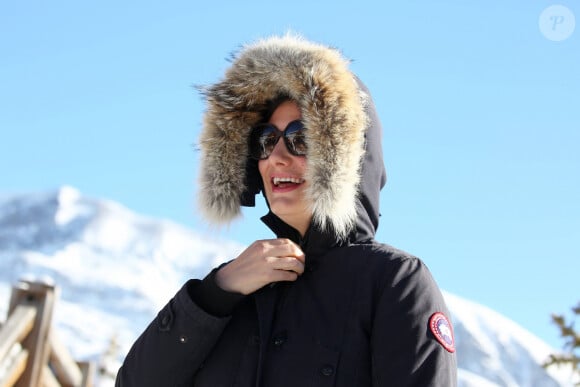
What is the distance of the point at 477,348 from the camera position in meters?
95.7

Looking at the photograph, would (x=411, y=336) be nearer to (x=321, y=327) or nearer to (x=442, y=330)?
(x=442, y=330)

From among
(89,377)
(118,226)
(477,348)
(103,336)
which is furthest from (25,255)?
(89,377)

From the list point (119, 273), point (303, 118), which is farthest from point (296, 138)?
point (119, 273)

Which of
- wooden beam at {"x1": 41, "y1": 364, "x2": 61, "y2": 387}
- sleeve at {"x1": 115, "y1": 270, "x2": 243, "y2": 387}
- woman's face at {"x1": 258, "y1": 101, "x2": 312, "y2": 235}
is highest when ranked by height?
woman's face at {"x1": 258, "y1": 101, "x2": 312, "y2": 235}

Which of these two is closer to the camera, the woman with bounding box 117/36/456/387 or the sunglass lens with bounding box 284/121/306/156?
the woman with bounding box 117/36/456/387

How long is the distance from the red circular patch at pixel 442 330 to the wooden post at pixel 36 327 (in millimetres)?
5178

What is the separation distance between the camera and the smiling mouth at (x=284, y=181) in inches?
121

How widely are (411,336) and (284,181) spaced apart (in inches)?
29.8

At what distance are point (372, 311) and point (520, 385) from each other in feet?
312

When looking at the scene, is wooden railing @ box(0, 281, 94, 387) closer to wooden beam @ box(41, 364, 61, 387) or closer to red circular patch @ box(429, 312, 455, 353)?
wooden beam @ box(41, 364, 61, 387)

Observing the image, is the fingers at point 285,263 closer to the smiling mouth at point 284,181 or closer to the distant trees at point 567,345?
the smiling mouth at point 284,181

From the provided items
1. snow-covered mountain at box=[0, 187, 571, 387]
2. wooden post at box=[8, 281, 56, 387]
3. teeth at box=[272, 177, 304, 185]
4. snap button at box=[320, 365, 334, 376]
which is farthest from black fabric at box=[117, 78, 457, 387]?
snow-covered mountain at box=[0, 187, 571, 387]

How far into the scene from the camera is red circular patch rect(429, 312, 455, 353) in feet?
8.42

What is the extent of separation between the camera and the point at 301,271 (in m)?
2.88
